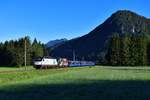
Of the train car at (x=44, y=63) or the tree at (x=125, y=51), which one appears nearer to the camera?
the train car at (x=44, y=63)

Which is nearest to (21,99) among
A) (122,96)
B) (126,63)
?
(122,96)

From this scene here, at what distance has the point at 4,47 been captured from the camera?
5492 inches

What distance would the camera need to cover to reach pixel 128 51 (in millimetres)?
157125

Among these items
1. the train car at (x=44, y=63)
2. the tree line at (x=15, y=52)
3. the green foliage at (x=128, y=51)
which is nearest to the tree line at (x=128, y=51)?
the green foliage at (x=128, y=51)

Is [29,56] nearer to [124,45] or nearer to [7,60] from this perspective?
[7,60]

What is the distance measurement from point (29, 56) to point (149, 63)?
4734 centimetres

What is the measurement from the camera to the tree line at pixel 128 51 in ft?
505

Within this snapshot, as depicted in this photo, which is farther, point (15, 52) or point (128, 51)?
point (128, 51)

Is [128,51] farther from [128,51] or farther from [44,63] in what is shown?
[44,63]

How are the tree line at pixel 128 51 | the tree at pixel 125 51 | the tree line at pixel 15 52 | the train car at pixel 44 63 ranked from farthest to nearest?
the tree line at pixel 128 51 → the tree at pixel 125 51 → the tree line at pixel 15 52 → the train car at pixel 44 63

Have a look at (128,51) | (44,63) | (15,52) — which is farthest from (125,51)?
(44,63)

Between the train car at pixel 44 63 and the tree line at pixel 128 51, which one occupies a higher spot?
the tree line at pixel 128 51

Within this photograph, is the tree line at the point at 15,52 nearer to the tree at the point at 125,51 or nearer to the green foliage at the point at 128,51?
the green foliage at the point at 128,51

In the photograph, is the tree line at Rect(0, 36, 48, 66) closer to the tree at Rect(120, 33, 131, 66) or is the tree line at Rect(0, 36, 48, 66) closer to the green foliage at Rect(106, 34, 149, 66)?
the green foliage at Rect(106, 34, 149, 66)
